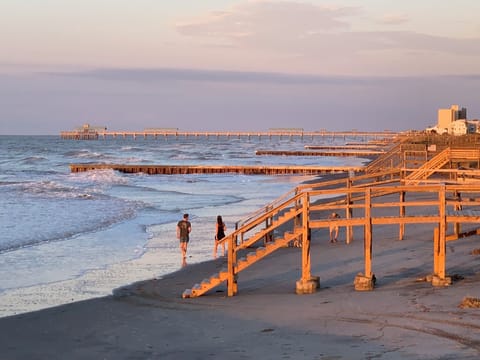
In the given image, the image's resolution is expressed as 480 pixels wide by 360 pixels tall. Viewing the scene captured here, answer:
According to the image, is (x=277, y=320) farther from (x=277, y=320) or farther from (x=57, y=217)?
(x=57, y=217)

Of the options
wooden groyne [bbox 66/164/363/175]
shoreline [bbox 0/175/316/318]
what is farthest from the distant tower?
shoreline [bbox 0/175/316/318]

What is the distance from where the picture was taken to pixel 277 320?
1273cm

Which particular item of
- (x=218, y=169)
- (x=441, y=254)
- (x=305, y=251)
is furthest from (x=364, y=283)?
(x=218, y=169)

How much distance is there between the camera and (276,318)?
12883mm

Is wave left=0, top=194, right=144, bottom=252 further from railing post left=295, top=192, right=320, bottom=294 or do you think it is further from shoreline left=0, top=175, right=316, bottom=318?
railing post left=295, top=192, right=320, bottom=294

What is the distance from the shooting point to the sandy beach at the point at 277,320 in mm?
10742

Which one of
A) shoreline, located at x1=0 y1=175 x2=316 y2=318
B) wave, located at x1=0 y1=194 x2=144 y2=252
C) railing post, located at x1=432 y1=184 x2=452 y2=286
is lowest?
wave, located at x1=0 y1=194 x2=144 y2=252

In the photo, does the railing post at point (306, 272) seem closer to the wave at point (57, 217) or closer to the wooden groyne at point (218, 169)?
the wave at point (57, 217)

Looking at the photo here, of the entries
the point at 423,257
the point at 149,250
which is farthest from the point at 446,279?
the point at 149,250

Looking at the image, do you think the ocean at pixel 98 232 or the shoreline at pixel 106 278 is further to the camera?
the ocean at pixel 98 232

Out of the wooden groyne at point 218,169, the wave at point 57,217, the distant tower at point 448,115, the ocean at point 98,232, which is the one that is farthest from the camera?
the distant tower at point 448,115

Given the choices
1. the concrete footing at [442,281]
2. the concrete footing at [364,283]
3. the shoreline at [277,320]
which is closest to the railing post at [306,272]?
the shoreline at [277,320]

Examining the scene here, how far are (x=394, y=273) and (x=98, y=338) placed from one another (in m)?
6.55

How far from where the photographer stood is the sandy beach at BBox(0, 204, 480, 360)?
1074cm
